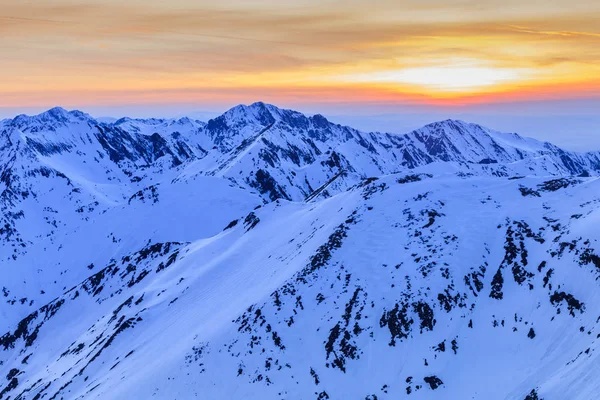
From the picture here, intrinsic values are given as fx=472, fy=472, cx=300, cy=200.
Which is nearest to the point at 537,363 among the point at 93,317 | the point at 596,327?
the point at 596,327

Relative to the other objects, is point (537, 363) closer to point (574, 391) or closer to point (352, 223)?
point (574, 391)

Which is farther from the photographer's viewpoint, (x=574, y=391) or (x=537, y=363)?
(x=537, y=363)

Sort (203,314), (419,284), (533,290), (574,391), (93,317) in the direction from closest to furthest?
(574,391)
(533,290)
(419,284)
(203,314)
(93,317)

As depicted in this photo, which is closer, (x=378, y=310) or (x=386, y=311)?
(x=386, y=311)

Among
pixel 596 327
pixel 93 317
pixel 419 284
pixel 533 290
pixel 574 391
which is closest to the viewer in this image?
pixel 574 391

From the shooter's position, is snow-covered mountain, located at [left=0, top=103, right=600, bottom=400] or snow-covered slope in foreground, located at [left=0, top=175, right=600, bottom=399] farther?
snow-covered mountain, located at [left=0, top=103, right=600, bottom=400]

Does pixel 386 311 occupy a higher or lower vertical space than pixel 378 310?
lower

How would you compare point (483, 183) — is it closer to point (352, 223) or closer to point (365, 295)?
point (352, 223)

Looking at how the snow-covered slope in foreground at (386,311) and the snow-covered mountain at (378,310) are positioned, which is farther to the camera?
the snow-covered mountain at (378,310)

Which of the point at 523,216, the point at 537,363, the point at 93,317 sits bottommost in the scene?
the point at 537,363

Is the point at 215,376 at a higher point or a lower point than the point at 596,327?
higher
